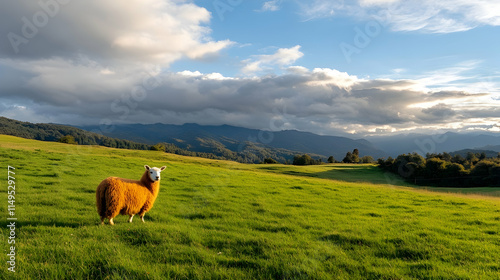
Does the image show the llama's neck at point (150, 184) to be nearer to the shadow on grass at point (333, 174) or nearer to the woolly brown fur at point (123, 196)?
the woolly brown fur at point (123, 196)

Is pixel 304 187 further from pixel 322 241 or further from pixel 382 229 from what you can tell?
pixel 322 241

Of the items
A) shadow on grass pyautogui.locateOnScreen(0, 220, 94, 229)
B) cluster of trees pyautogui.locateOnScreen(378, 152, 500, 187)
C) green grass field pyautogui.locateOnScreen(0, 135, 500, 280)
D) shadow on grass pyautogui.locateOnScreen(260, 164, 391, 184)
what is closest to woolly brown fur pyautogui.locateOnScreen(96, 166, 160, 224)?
green grass field pyautogui.locateOnScreen(0, 135, 500, 280)

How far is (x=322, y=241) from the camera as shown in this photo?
858cm

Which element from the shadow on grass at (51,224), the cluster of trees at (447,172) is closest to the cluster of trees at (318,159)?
the cluster of trees at (447,172)

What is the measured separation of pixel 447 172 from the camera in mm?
70312

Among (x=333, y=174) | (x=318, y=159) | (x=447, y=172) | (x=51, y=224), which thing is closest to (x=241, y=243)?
(x=51, y=224)

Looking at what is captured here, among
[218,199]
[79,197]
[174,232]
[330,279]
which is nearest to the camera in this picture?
[330,279]

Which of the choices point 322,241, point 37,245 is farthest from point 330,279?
point 37,245

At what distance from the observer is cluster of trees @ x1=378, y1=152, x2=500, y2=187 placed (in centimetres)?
6367

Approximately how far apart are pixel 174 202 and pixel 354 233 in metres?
9.44

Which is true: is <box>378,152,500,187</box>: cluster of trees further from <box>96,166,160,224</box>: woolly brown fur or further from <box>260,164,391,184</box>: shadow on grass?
<box>96,166,160,224</box>: woolly brown fur

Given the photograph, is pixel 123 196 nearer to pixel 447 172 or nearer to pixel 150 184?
pixel 150 184

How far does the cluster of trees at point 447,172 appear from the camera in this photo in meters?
63.7

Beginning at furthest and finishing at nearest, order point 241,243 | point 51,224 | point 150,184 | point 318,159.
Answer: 1. point 318,159
2. point 150,184
3. point 51,224
4. point 241,243
